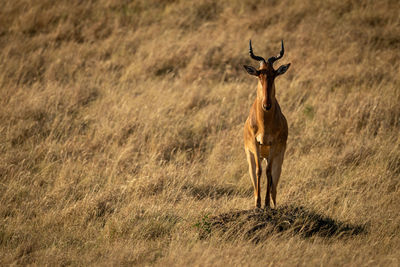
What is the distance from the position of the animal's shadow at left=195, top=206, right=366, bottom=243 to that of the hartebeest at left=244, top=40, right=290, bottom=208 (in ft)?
0.89

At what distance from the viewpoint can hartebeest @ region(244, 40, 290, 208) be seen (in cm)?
513

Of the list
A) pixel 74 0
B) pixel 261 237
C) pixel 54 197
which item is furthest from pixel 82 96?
pixel 74 0

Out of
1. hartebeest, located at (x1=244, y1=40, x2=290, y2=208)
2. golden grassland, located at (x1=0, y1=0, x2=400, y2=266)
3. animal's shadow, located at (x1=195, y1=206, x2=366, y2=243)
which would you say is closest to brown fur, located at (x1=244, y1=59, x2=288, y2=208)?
hartebeest, located at (x1=244, y1=40, x2=290, y2=208)

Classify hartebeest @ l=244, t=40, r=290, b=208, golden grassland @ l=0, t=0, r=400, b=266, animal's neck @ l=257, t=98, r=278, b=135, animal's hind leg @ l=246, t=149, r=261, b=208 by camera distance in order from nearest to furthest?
golden grassland @ l=0, t=0, r=400, b=266, hartebeest @ l=244, t=40, r=290, b=208, animal's neck @ l=257, t=98, r=278, b=135, animal's hind leg @ l=246, t=149, r=261, b=208

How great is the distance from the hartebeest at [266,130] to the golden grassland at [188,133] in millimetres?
514

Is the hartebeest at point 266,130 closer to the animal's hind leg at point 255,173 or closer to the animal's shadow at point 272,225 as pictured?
the animal's hind leg at point 255,173

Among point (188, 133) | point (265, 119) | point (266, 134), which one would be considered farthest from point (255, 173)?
point (188, 133)

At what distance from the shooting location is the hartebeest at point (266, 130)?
5.13 metres

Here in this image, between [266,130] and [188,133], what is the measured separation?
10.4 ft

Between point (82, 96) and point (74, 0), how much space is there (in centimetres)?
704

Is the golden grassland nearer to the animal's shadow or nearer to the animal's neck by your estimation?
the animal's shadow

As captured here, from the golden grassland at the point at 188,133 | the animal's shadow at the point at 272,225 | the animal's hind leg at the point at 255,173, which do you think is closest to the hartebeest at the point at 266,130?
the animal's hind leg at the point at 255,173

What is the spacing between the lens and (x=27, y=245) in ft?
15.6

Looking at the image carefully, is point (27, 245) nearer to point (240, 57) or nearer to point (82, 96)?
point (82, 96)
